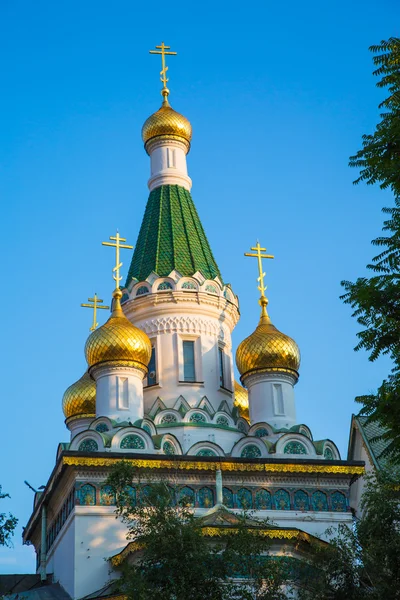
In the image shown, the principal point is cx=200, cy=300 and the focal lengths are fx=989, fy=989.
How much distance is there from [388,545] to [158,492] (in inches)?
114

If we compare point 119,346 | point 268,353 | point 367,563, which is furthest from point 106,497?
point 367,563

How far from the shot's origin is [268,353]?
2027cm

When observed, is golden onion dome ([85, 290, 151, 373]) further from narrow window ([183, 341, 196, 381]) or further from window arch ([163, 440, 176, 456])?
window arch ([163, 440, 176, 456])

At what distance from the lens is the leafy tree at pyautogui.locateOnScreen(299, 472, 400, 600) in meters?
11.8

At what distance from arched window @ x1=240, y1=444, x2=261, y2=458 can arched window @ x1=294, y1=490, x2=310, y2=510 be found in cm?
113

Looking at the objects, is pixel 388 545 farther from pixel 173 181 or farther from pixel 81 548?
pixel 173 181

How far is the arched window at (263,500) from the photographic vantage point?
18281 millimetres

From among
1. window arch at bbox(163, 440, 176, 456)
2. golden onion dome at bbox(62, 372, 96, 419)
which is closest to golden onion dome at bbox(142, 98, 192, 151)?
golden onion dome at bbox(62, 372, 96, 419)

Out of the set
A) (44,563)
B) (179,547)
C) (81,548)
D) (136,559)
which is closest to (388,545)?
(179,547)

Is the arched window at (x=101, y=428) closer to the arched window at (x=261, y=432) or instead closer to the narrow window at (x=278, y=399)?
the arched window at (x=261, y=432)

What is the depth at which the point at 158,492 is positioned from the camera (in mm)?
12172

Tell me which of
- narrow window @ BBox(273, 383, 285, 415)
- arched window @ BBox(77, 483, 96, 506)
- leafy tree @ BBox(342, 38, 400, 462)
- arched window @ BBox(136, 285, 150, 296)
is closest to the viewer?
leafy tree @ BBox(342, 38, 400, 462)

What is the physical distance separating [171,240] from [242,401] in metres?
4.00

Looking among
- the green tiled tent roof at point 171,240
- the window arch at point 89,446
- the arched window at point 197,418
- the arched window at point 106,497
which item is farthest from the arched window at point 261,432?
the green tiled tent roof at point 171,240
